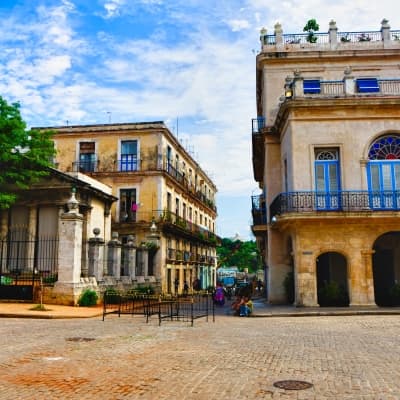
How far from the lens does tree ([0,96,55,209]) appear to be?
2092cm

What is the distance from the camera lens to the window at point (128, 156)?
1366 inches

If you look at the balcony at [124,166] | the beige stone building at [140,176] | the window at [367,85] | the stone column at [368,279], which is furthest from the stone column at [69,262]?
the window at [367,85]

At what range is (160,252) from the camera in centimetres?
3244

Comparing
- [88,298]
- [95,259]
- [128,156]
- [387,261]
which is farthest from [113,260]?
[387,261]

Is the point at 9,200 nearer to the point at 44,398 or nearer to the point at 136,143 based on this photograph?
the point at 136,143

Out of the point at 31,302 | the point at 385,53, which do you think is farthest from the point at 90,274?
the point at 385,53

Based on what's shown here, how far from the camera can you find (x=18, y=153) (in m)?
22.1

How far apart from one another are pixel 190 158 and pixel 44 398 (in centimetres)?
3828

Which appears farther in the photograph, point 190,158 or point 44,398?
point 190,158

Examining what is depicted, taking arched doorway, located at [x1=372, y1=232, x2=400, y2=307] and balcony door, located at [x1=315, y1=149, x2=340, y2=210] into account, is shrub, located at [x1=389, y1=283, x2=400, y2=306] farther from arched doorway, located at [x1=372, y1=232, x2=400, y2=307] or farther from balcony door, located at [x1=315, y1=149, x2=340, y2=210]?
balcony door, located at [x1=315, y1=149, x2=340, y2=210]

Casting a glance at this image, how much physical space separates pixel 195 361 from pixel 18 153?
1672cm

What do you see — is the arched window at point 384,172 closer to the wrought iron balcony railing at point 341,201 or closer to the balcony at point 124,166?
the wrought iron balcony railing at point 341,201

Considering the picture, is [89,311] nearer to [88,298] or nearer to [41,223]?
[88,298]

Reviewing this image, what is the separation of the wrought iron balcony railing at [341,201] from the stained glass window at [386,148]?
1.72m
